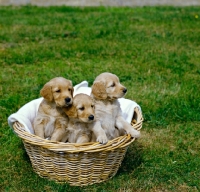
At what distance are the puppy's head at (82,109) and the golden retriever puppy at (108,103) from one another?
115 mm

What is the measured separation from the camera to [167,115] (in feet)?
18.4

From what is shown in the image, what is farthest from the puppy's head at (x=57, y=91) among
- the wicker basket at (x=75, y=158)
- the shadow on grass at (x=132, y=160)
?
the shadow on grass at (x=132, y=160)

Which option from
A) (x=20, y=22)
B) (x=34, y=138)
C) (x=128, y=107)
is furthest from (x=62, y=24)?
(x=34, y=138)

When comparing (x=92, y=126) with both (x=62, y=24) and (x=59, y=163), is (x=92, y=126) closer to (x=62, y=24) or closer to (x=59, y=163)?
(x=59, y=163)

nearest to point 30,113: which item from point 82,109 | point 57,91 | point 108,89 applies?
point 57,91

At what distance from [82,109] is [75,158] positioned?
475mm

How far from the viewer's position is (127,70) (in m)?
7.15

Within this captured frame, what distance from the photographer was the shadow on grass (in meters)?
4.34

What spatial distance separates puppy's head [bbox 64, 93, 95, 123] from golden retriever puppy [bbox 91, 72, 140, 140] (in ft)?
0.38

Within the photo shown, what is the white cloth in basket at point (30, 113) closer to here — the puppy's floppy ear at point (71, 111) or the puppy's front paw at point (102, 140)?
the puppy's floppy ear at point (71, 111)

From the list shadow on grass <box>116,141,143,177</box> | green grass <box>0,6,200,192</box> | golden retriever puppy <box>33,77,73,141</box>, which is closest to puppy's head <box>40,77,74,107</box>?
golden retriever puppy <box>33,77,73,141</box>

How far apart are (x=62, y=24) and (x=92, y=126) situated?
645cm

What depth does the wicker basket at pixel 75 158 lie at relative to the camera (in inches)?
146

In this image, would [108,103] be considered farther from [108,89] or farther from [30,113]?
[30,113]
